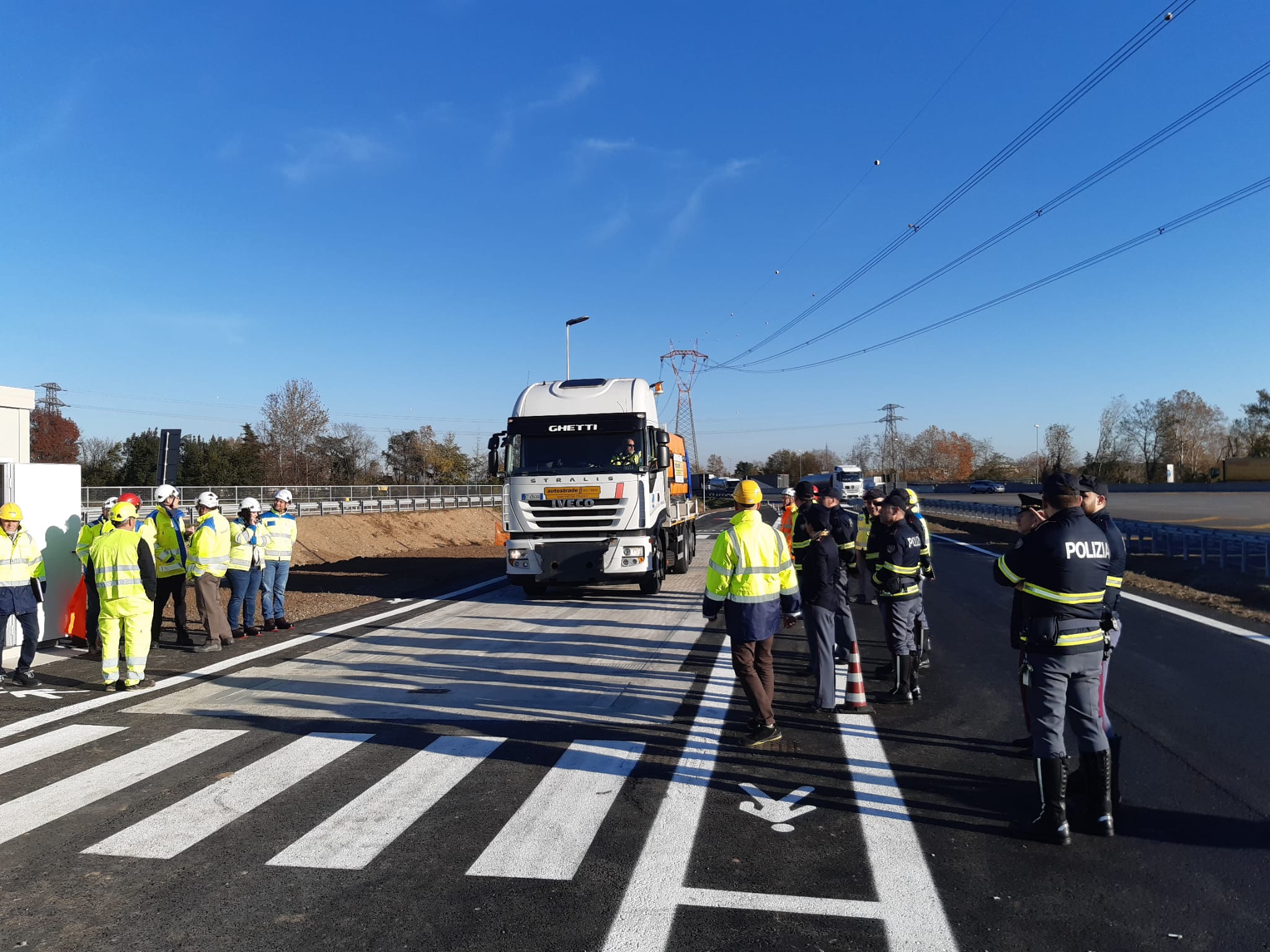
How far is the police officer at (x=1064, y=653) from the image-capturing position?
4.68 metres

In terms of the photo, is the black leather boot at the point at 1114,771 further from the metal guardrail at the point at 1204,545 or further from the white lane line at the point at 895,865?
the metal guardrail at the point at 1204,545

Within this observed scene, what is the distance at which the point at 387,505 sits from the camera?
47688 millimetres

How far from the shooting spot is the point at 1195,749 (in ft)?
20.2

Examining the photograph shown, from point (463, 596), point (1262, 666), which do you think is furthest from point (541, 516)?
point (1262, 666)

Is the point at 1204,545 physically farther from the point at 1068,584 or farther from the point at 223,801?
the point at 223,801

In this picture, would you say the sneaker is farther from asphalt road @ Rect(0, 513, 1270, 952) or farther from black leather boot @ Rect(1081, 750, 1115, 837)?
black leather boot @ Rect(1081, 750, 1115, 837)

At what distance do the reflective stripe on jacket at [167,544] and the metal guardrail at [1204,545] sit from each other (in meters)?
15.9

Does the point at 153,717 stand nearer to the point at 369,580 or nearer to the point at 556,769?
the point at 556,769

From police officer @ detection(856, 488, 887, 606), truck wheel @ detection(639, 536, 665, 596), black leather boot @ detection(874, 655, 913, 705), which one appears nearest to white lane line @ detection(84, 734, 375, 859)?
black leather boot @ detection(874, 655, 913, 705)

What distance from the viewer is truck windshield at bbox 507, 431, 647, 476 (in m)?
14.6

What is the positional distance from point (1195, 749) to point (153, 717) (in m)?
8.68

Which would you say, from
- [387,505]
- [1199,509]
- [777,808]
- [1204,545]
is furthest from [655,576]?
[1199,509]

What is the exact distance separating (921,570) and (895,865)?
4025 millimetres

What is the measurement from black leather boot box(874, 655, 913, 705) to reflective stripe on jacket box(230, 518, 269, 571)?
8.50 metres
